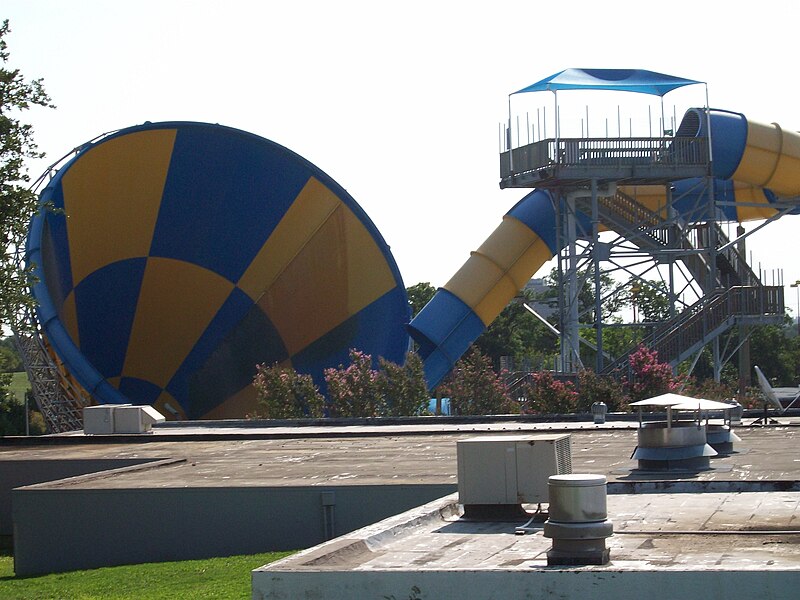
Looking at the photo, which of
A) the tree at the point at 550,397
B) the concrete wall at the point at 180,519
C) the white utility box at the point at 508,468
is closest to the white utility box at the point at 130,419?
the tree at the point at 550,397

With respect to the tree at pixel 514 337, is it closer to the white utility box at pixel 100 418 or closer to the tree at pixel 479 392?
the tree at pixel 479 392

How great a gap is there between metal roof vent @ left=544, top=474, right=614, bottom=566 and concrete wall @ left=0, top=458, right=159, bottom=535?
13.7m

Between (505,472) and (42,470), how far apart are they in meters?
12.0

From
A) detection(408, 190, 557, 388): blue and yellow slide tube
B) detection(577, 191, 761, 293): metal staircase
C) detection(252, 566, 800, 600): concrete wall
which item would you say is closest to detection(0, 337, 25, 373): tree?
detection(408, 190, 557, 388): blue and yellow slide tube

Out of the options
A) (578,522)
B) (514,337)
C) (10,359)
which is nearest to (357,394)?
(578,522)

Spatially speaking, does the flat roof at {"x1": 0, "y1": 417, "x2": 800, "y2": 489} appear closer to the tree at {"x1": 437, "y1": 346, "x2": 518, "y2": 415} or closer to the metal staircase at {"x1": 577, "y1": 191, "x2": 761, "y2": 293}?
the tree at {"x1": 437, "y1": 346, "x2": 518, "y2": 415}

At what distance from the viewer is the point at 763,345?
231 feet

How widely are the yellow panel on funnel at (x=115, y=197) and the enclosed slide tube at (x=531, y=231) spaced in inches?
336

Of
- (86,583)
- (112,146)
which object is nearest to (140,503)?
(86,583)

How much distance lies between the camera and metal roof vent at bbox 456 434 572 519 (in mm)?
11680

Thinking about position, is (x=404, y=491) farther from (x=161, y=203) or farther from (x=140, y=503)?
(x=161, y=203)

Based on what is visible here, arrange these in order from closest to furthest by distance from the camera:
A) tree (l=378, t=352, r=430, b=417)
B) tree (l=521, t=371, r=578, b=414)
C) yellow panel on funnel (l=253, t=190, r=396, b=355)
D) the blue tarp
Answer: tree (l=521, t=371, r=578, b=414), tree (l=378, t=352, r=430, b=417), the blue tarp, yellow panel on funnel (l=253, t=190, r=396, b=355)

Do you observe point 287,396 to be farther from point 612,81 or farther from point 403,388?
point 612,81

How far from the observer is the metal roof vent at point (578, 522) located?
345 inches
